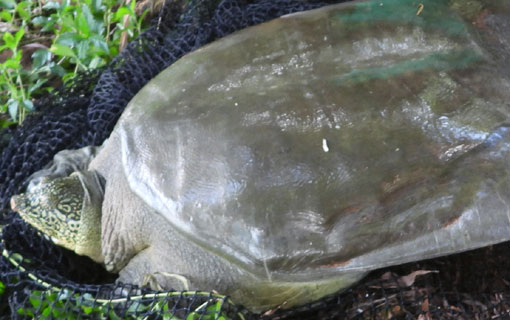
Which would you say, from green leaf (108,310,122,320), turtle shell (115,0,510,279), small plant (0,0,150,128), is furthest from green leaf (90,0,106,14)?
green leaf (108,310,122,320)

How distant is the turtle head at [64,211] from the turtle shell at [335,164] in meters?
0.33

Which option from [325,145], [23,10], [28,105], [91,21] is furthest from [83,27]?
[325,145]

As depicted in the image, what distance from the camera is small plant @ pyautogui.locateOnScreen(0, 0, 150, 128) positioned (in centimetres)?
207

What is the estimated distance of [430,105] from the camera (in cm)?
128

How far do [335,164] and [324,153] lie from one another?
3cm

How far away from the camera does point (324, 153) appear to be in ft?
4.09

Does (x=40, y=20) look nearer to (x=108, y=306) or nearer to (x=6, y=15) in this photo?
(x=6, y=15)

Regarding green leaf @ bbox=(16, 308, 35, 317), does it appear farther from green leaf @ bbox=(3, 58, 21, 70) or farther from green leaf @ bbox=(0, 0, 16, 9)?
green leaf @ bbox=(0, 0, 16, 9)

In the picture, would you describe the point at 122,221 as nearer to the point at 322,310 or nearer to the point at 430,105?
the point at 322,310

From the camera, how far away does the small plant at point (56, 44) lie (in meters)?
2.07

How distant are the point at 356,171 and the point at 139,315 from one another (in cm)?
60

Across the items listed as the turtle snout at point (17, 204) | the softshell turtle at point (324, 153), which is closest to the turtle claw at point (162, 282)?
the softshell turtle at point (324, 153)

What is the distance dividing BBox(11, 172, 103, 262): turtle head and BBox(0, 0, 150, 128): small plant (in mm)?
534

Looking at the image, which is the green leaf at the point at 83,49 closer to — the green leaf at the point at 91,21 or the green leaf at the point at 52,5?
the green leaf at the point at 91,21
